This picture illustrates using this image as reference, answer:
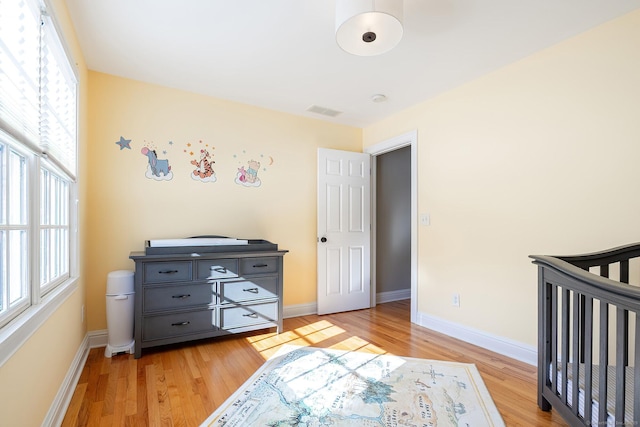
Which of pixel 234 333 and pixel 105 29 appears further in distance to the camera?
pixel 234 333

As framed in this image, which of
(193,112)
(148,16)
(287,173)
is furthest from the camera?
(287,173)

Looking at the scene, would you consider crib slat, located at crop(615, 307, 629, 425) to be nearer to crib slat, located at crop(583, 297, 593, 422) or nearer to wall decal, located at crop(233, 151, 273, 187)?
crib slat, located at crop(583, 297, 593, 422)

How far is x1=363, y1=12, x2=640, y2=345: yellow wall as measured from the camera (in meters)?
2.04

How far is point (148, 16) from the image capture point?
2.03m

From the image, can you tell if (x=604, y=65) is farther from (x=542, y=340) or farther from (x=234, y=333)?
(x=234, y=333)

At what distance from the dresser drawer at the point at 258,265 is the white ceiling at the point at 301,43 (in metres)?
1.64

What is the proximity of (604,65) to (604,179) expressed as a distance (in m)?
0.75

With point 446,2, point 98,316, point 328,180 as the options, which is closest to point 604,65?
point 446,2

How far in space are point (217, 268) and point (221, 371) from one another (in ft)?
2.81

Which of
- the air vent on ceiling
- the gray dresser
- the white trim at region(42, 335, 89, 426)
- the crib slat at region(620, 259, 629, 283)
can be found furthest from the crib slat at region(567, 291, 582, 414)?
the air vent on ceiling

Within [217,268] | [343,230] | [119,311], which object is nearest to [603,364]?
[217,268]

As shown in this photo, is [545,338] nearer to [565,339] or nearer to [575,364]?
[565,339]

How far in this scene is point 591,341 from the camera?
1381 mm

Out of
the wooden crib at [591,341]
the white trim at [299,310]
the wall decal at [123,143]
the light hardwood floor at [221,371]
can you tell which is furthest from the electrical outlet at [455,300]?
the wall decal at [123,143]
